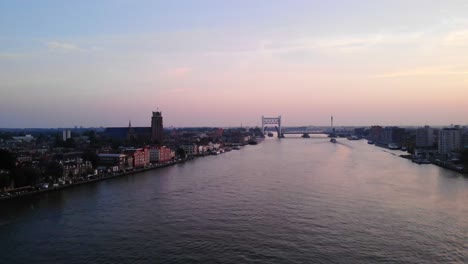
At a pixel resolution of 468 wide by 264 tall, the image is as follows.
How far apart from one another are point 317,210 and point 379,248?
4.15 feet

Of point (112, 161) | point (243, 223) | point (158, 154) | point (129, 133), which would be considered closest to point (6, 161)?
point (112, 161)

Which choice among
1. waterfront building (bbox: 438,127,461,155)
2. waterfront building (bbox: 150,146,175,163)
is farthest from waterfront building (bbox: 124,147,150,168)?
waterfront building (bbox: 438,127,461,155)

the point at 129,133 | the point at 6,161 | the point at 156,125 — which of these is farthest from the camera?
the point at 129,133

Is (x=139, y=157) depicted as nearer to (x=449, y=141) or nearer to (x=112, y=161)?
(x=112, y=161)

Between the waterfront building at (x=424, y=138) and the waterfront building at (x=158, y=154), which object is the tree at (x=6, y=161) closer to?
the waterfront building at (x=158, y=154)

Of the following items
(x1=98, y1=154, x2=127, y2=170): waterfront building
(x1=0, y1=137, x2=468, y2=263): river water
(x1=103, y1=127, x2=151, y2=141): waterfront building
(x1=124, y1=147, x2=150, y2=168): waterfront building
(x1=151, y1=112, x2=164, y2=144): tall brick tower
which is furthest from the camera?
(x1=103, y1=127, x2=151, y2=141): waterfront building

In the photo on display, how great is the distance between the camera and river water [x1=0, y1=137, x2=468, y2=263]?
10.4 feet

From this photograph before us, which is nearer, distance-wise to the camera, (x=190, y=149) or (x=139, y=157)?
(x=139, y=157)

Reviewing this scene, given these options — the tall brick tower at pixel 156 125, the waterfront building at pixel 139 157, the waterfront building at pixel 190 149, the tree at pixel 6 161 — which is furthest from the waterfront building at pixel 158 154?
the tall brick tower at pixel 156 125

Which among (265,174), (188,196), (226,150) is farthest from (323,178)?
(226,150)

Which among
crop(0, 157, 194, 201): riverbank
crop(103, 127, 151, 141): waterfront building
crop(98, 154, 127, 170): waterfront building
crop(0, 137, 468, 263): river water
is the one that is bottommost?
crop(0, 137, 468, 263): river water

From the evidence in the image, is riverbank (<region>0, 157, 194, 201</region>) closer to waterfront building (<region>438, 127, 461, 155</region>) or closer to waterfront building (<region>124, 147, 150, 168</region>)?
waterfront building (<region>124, 147, 150, 168</region>)

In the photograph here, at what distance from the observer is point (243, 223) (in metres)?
3.98

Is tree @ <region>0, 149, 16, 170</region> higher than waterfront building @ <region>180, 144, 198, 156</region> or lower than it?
higher
